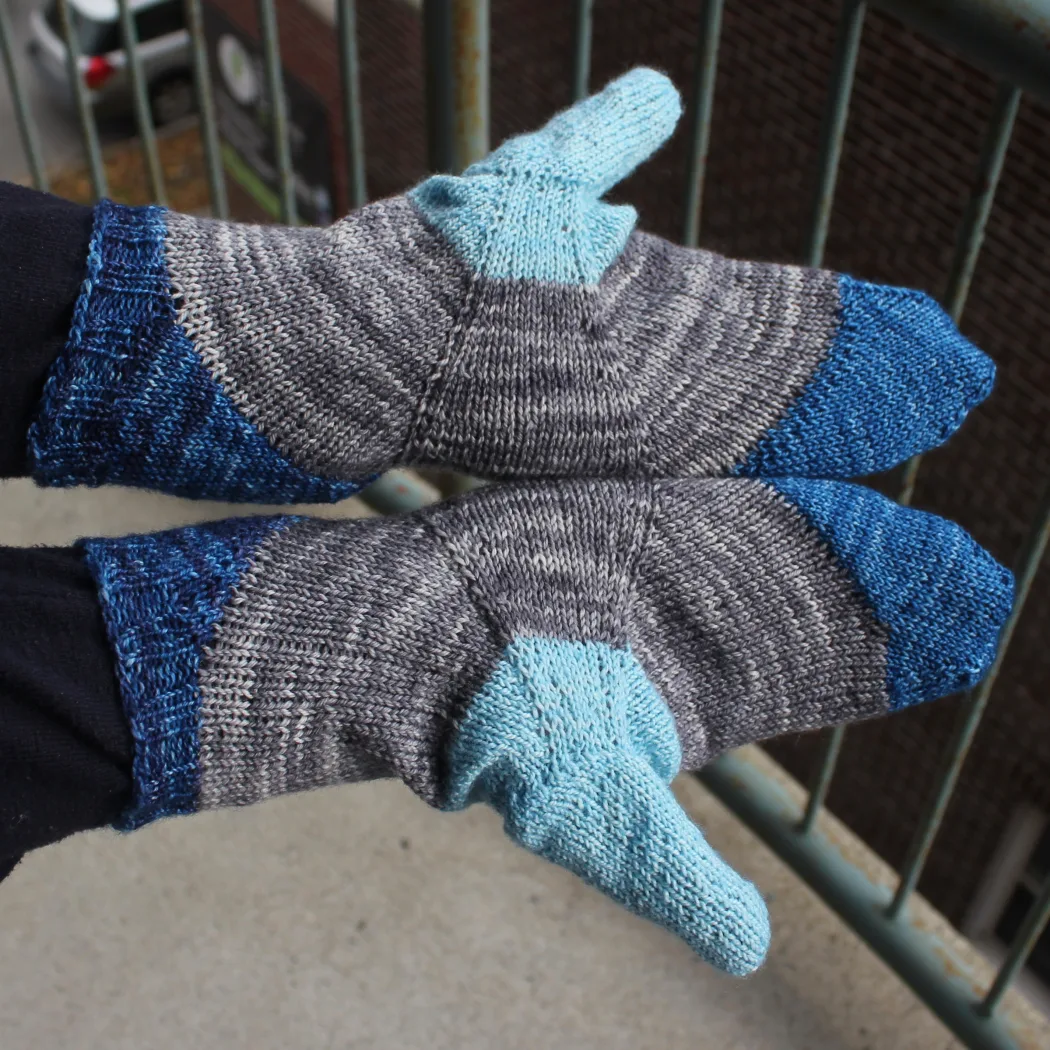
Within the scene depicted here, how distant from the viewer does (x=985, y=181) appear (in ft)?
3.38

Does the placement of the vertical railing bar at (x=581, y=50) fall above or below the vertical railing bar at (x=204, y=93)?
above

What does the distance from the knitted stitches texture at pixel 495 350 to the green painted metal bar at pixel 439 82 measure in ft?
1.12

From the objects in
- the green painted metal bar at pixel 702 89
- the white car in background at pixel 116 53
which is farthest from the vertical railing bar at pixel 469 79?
the white car in background at pixel 116 53

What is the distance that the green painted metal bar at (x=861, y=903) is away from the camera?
4.67 feet

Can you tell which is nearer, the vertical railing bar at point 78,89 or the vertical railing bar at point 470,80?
the vertical railing bar at point 470,80

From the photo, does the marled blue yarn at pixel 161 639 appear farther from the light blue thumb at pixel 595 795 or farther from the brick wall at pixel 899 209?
the brick wall at pixel 899 209

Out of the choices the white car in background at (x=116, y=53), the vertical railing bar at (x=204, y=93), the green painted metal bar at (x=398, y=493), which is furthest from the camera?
the white car in background at (x=116, y=53)

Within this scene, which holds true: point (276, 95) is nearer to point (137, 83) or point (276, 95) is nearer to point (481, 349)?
point (137, 83)

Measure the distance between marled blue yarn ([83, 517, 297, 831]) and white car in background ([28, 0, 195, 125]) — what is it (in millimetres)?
4993

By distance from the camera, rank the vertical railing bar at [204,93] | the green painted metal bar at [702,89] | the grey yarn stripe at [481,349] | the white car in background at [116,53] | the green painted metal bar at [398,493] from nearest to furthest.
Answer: the grey yarn stripe at [481,349] → the green painted metal bar at [702,89] → the vertical railing bar at [204,93] → the green painted metal bar at [398,493] → the white car in background at [116,53]

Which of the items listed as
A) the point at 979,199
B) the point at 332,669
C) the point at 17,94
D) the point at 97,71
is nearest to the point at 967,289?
the point at 979,199

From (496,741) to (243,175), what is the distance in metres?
4.36

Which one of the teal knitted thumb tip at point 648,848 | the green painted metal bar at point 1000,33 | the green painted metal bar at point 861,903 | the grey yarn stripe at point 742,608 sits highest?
the green painted metal bar at point 1000,33

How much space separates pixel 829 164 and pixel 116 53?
545 cm
